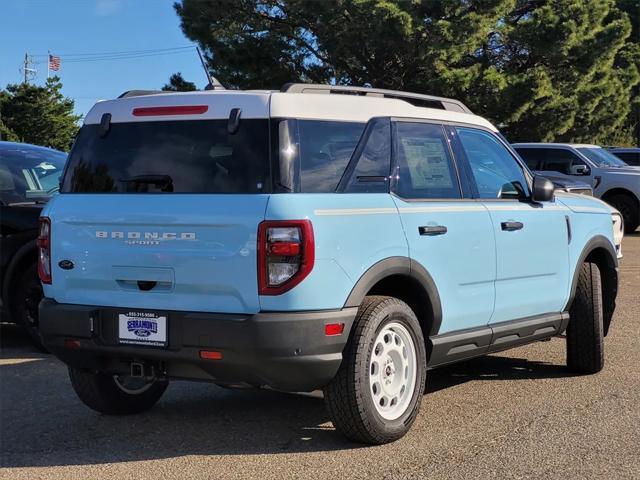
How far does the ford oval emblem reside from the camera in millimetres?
4611

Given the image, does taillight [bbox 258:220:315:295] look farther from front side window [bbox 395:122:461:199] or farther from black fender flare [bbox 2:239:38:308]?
black fender flare [bbox 2:239:38:308]

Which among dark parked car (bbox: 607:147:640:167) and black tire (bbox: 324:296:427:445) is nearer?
black tire (bbox: 324:296:427:445)

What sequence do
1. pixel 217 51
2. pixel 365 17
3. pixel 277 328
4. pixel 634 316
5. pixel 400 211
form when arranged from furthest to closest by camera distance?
pixel 217 51 → pixel 365 17 → pixel 634 316 → pixel 400 211 → pixel 277 328

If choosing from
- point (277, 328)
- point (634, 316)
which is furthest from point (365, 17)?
point (277, 328)

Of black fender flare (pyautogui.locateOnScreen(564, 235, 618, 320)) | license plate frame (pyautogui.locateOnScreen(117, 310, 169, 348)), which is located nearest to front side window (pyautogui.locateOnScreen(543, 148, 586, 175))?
black fender flare (pyautogui.locateOnScreen(564, 235, 618, 320))

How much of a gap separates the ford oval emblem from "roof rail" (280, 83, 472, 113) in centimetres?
150

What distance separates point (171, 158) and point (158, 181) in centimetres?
14

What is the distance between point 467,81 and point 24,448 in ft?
72.8

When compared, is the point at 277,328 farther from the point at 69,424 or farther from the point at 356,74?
the point at 356,74

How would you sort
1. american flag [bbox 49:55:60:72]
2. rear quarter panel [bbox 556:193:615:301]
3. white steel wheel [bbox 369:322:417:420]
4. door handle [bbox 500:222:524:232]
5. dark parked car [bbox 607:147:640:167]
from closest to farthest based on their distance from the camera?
white steel wheel [bbox 369:322:417:420], door handle [bbox 500:222:524:232], rear quarter panel [bbox 556:193:615:301], dark parked car [bbox 607:147:640:167], american flag [bbox 49:55:60:72]

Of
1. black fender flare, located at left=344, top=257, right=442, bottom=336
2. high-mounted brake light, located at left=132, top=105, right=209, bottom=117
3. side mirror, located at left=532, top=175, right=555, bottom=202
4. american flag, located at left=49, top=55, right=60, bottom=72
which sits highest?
american flag, located at left=49, top=55, right=60, bottom=72

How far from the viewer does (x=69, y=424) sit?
17.0ft

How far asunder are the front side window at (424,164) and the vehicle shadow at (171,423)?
151 centimetres

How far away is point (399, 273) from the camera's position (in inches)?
181
